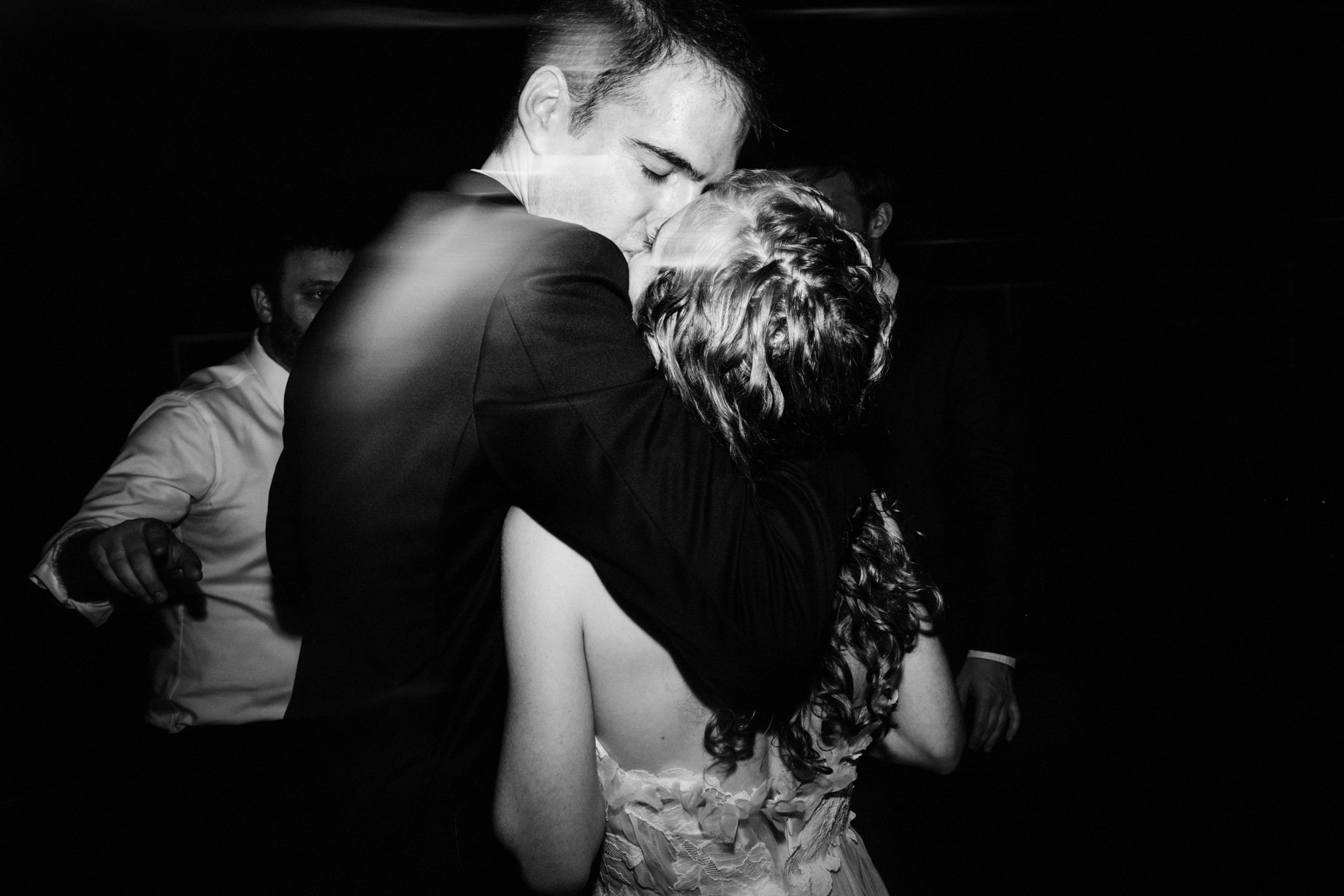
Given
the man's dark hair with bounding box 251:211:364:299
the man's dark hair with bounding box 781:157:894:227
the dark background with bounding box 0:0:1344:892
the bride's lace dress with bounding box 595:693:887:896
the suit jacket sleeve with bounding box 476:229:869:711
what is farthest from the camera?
the man's dark hair with bounding box 781:157:894:227

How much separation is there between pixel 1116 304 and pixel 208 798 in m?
4.38

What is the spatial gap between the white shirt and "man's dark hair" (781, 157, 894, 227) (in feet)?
4.25

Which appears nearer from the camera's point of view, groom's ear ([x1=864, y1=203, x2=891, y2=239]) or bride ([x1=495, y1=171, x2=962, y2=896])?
bride ([x1=495, y1=171, x2=962, y2=896])

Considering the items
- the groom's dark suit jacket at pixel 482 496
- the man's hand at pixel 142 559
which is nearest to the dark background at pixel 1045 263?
the man's hand at pixel 142 559

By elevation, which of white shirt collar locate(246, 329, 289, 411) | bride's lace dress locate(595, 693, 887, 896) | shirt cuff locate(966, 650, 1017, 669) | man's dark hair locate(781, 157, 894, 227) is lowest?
shirt cuff locate(966, 650, 1017, 669)

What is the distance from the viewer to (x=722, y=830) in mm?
972

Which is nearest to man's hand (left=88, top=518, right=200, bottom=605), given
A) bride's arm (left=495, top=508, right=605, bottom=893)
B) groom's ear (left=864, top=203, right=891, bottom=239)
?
bride's arm (left=495, top=508, right=605, bottom=893)

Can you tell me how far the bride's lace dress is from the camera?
958mm

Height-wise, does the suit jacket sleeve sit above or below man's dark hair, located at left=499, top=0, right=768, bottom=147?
below

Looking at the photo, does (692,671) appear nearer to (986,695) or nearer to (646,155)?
(646,155)

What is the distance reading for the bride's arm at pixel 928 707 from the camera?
995 mm

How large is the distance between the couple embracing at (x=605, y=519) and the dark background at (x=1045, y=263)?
0.77m

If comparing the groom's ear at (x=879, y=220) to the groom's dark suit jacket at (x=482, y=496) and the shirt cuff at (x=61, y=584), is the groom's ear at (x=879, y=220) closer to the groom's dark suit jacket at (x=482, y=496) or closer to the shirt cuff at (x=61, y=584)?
the groom's dark suit jacket at (x=482, y=496)

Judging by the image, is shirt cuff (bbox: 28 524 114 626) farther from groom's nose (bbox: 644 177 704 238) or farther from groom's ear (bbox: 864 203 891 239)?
groom's ear (bbox: 864 203 891 239)
